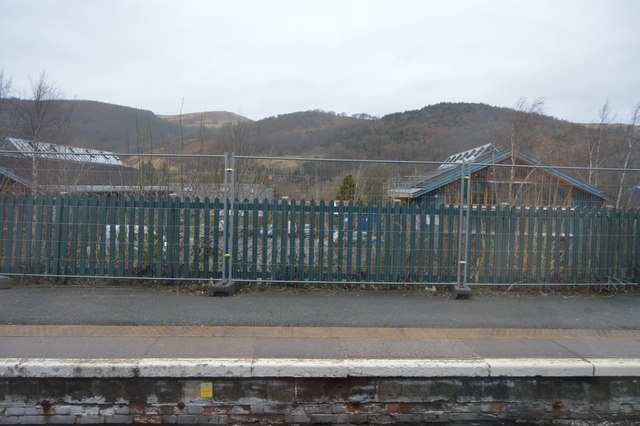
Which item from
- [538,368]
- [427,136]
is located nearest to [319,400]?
[538,368]

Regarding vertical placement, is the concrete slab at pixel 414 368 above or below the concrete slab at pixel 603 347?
below

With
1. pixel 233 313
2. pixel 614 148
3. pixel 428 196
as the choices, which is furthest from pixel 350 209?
pixel 614 148

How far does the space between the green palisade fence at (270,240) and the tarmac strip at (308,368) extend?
9.39ft

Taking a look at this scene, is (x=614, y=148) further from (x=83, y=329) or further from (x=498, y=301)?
(x=83, y=329)

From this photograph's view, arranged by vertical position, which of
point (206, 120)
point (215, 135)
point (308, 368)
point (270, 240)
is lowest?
point (308, 368)

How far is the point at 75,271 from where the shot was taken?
7.24m

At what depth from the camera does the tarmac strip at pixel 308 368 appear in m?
4.18

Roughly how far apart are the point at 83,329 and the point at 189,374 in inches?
75.5

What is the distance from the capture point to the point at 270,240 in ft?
23.7

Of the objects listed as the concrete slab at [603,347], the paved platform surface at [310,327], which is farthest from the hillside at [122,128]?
the concrete slab at [603,347]

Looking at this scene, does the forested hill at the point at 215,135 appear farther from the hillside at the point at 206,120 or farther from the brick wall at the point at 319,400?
the brick wall at the point at 319,400

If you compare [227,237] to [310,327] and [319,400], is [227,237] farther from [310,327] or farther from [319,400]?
[319,400]

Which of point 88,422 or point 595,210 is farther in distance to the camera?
point 595,210

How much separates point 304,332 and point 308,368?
1.08 meters
